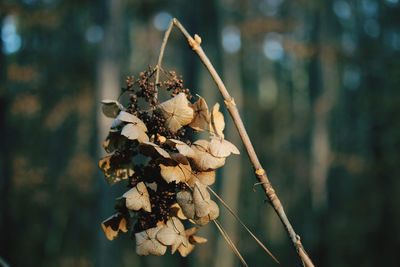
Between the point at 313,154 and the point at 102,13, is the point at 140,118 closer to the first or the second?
the point at 102,13

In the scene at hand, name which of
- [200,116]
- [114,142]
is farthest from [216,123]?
[114,142]

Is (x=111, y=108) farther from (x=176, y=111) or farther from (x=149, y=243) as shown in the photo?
(x=149, y=243)

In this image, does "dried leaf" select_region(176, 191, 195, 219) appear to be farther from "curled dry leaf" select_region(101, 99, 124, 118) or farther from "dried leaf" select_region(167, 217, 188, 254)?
"curled dry leaf" select_region(101, 99, 124, 118)

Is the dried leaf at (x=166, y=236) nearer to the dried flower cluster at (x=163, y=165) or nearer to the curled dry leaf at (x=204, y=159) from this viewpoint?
the dried flower cluster at (x=163, y=165)

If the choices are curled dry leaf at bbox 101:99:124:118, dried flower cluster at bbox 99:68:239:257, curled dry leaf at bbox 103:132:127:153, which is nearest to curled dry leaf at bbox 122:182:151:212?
dried flower cluster at bbox 99:68:239:257

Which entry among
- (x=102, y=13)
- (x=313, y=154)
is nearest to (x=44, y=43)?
(x=102, y=13)
